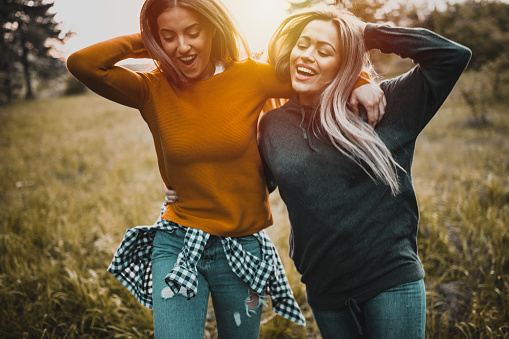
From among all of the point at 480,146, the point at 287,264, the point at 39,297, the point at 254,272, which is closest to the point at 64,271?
the point at 39,297

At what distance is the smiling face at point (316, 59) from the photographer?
1739 mm

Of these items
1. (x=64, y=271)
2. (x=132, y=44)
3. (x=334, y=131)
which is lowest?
(x=64, y=271)

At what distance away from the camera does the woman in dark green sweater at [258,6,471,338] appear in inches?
61.9

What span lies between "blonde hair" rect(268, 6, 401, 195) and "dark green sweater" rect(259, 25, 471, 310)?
0.05 meters

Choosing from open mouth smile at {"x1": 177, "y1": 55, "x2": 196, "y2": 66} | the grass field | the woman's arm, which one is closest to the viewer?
the woman's arm

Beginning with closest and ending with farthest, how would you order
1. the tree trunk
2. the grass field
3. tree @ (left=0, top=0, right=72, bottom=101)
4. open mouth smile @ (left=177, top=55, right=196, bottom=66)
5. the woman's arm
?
the woman's arm < open mouth smile @ (left=177, top=55, right=196, bottom=66) < the grass field < tree @ (left=0, top=0, right=72, bottom=101) < the tree trunk

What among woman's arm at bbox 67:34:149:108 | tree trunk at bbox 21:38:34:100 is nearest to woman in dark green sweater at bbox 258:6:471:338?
woman's arm at bbox 67:34:149:108

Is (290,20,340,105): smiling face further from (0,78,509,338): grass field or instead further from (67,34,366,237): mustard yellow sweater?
(0,78,509,338): grass field

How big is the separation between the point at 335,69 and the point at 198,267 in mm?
1194

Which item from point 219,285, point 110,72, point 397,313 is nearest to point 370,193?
point 397,313

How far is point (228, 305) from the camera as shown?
1764 mm

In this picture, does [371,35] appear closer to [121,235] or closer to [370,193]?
[370,193]

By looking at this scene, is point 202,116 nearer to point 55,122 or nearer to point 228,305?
point 228,305

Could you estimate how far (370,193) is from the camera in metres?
1.65
